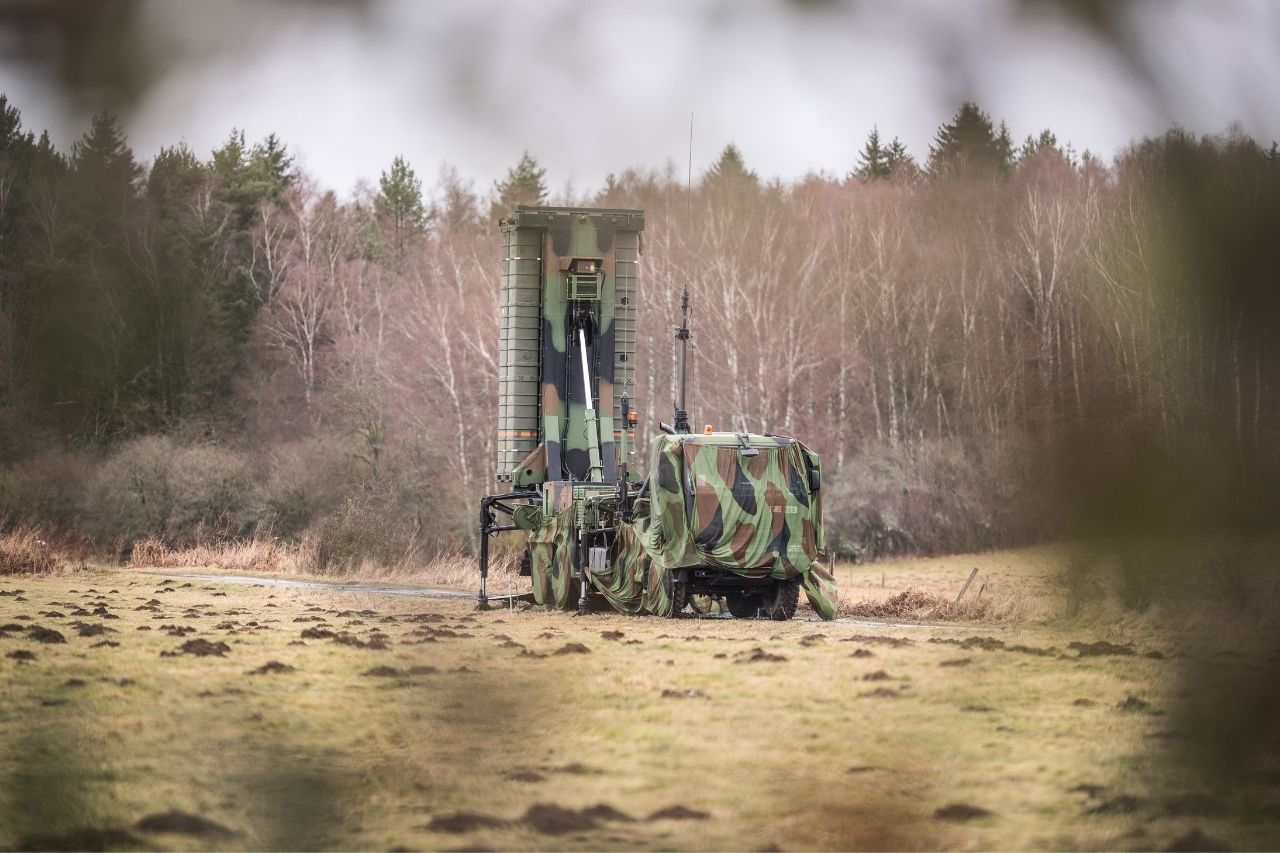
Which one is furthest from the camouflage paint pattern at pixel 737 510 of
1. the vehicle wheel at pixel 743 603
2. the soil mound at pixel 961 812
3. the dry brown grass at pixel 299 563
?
the soil mound at pixel 961 812

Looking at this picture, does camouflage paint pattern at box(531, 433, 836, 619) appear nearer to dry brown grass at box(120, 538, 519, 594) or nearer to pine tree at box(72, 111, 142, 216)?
dry brown grass at box(120, 538, 519, 594)

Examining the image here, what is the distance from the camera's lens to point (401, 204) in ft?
5.29

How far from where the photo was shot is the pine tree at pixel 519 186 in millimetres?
1479

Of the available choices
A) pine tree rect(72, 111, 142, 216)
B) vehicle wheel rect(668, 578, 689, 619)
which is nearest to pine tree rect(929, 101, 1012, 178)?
pine tree rect(72, 111, 142, 216)

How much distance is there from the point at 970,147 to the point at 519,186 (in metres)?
0.49

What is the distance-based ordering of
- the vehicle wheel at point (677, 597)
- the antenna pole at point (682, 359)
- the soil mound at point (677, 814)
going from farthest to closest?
the vehicle wheel at point (677, 597) < the antenna pole at point (682, 359) < the soil mound at point (677, 814)

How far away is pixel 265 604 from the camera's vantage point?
13.0 m

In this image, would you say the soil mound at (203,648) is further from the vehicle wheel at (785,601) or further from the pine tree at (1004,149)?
the vehicle wheel at (785,601)

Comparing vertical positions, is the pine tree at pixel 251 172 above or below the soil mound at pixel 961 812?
above

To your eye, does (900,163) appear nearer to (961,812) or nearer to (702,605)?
(961,812)

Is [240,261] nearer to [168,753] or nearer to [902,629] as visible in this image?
[168,753]

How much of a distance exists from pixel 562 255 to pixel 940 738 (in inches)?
661

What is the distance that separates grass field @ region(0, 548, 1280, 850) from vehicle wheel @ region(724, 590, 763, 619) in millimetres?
11942

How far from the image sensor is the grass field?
1.36m
